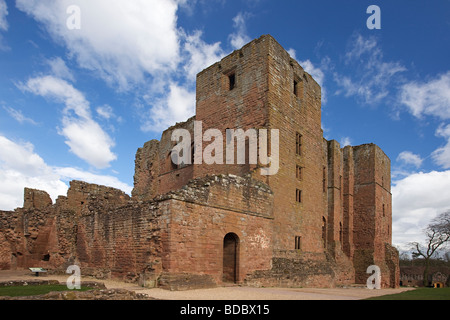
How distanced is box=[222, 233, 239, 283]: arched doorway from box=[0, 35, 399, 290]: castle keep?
4 cm

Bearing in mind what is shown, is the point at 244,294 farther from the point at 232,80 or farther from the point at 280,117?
the point at 232,80

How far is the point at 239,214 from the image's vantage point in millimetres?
14320

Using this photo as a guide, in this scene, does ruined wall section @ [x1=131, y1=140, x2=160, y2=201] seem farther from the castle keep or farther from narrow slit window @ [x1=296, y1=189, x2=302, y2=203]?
narrow slit window @ [x1=296, y1=189, x2=302, y2=203]

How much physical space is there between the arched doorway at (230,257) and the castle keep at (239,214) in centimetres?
4

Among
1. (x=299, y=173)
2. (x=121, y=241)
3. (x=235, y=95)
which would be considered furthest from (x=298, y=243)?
(x=121, y=241)

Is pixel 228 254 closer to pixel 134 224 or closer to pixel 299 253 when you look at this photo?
pixel 134 224

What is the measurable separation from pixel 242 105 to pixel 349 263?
1491 cm

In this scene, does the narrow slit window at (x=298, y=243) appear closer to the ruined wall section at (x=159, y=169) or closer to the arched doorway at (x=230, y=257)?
the arched doorway at (x=230, y=257)

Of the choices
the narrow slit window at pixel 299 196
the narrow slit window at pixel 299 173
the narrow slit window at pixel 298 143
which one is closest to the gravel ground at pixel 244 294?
the narrow slit window at pixel 299 196

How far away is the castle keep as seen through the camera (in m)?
12.5

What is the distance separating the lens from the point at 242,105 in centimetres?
1850

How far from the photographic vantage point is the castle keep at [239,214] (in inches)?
493
